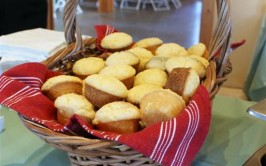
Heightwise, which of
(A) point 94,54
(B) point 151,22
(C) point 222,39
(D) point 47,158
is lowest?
(B) point 151,22

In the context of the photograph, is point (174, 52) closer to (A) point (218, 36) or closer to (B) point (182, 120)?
(A) point (218, 36)

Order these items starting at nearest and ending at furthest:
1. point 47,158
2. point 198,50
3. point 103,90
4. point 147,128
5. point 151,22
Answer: point 147,128 → point 103,90 → point 47,158 → point 198,50 → point 151,22

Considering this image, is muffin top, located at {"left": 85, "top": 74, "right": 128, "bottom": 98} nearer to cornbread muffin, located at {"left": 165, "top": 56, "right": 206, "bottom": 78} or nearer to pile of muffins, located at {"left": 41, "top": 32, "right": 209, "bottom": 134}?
pile of muffins, located at {"left": 41, "top": 32, "right": 209, "bottom": 134}

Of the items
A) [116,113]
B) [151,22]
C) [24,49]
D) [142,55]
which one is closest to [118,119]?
[116,113]

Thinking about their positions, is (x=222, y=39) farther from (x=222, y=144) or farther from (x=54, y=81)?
(x=54, y=81)

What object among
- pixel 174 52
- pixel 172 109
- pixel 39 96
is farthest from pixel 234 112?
pixel 39 96
